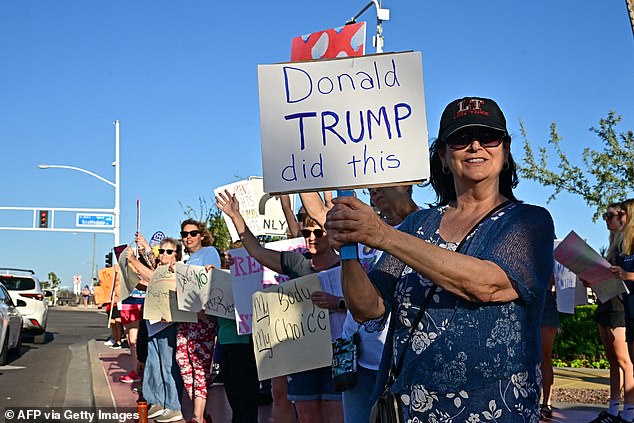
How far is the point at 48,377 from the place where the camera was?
14.1 m

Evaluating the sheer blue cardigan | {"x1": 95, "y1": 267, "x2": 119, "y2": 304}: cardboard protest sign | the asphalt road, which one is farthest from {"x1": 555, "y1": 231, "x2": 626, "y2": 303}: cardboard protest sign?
{"x1": 95, "y1": 267, "x2": 119, "y2": 304}: cardboard protest sign

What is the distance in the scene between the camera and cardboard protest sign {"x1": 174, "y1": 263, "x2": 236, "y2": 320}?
7273mm

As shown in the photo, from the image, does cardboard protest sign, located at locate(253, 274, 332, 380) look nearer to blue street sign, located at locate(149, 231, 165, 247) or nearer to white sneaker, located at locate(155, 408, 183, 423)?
white sneaker, located at locate(155, 408, 183, 423)

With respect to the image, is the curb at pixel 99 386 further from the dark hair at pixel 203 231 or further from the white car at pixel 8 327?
the dark hair at pixel 203 231

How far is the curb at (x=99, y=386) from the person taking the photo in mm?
10408

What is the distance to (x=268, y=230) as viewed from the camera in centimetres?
991

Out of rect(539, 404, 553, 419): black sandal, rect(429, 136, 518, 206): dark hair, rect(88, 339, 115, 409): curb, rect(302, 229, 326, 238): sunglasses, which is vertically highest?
rect(302, 229, 326, 238): sunglasses

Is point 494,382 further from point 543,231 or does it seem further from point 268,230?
point 268,230

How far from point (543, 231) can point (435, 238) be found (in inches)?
13.7

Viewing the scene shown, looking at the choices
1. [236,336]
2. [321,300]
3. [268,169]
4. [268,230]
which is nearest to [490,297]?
[268,169]

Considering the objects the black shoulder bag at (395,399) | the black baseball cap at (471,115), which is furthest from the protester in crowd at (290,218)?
the black shoulder bag at (395,399)

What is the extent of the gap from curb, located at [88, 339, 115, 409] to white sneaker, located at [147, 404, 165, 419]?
1091mm

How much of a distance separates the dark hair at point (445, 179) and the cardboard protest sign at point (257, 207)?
645 cm

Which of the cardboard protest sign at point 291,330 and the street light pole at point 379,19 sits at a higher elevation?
the street light pole at point 379,19
